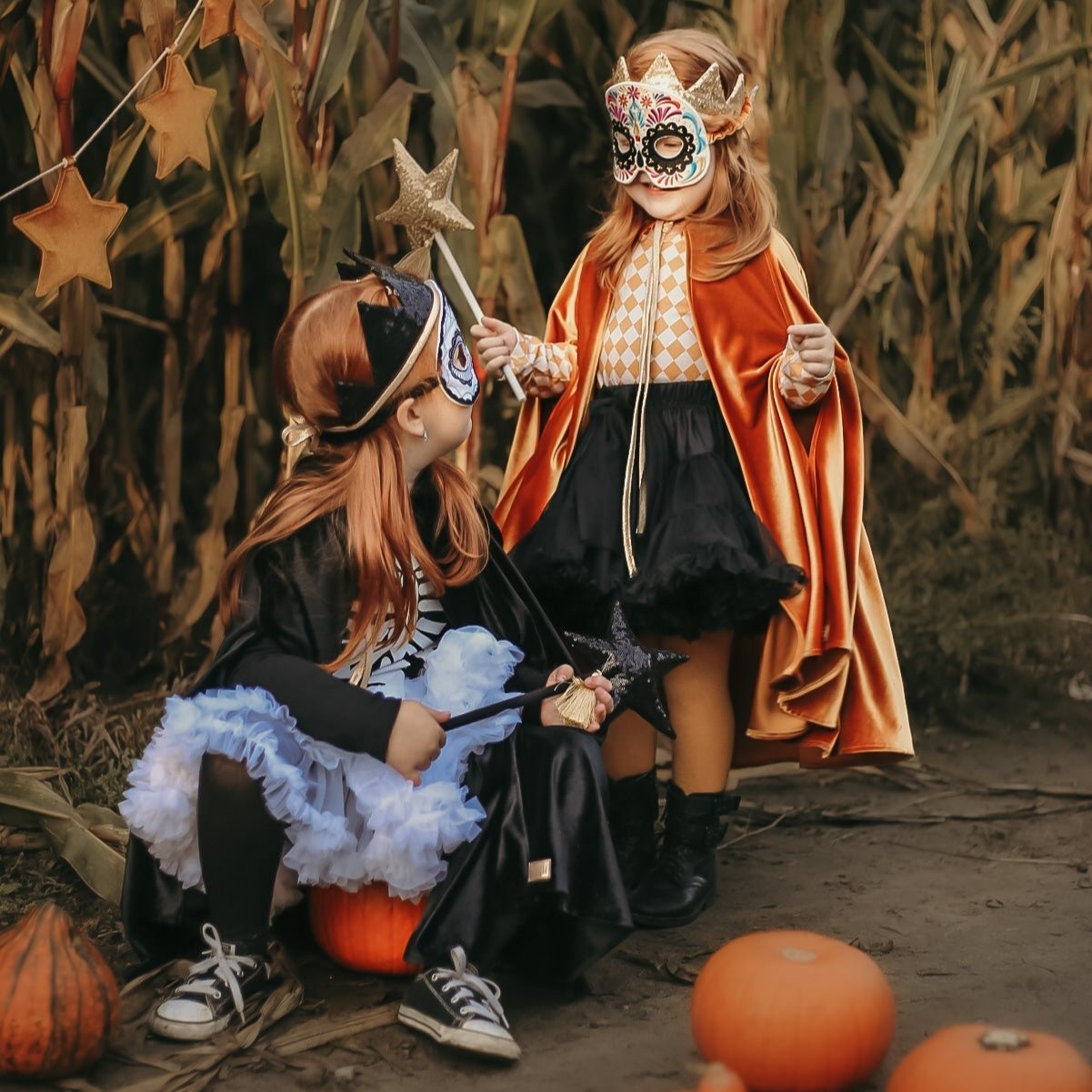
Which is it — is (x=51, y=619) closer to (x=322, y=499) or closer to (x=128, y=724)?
(x=128, y=724)

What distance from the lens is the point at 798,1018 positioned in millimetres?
1795

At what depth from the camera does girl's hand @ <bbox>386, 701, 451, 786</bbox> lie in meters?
1.97

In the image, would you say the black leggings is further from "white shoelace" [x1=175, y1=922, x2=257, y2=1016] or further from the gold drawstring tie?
the gold drawstring tie

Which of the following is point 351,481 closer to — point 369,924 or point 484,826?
point 484,826

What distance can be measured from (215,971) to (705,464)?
1.03 meters

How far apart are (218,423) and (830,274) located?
1356 mm


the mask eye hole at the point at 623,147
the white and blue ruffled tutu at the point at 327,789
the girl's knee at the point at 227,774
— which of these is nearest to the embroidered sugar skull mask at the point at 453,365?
the white and blue ruffled tutu at the point at 327,789

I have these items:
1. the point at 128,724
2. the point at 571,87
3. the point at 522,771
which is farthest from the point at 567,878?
the point at 571,87

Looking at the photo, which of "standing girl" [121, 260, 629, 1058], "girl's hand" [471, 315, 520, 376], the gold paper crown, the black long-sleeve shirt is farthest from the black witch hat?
the gold paper crown

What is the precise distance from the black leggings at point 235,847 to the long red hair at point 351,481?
0.66 feet

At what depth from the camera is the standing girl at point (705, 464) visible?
2.44 metres

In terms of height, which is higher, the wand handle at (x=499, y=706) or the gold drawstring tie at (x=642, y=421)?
the gold drawstring tie at (x=642, y=421)

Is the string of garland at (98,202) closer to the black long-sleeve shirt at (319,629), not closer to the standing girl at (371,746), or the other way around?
the standing girl at (371,746)

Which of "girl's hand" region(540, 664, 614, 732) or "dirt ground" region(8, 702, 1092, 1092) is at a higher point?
"girl's hand" region(540, 664, 614, 732)
